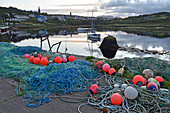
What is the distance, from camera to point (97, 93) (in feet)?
15.8

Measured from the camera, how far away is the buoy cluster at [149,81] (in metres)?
4.62

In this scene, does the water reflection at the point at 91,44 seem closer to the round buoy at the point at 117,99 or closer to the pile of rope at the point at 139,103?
the pile of rope at the point at 139,103

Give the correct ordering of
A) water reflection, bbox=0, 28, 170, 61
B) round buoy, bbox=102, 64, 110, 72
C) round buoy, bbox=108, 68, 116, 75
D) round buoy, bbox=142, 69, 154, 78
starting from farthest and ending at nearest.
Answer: water reflection, bbox=0, 28, 170, 61 → round buoy, bbox=102, 64, 110, 72 → round buoy, bbox=108, 68, 116, 75 → round buoy, bbox=142, 69, 154, 78

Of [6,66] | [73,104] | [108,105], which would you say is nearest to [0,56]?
[6,66]

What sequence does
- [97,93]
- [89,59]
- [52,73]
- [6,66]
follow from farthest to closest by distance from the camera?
1. [89,59]
2. [6,66]
3. [52,73]
4. [97,93]

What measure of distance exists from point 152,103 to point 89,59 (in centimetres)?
599

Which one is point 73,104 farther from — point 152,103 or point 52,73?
point 152,103

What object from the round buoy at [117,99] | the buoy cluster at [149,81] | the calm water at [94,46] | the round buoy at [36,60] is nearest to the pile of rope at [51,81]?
the round buoy at [117,99]

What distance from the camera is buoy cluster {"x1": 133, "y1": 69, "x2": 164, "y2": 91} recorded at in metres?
4.62

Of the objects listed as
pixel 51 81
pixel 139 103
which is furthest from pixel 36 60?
pixel 139 103

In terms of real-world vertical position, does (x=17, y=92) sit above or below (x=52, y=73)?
below

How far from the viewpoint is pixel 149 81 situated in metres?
5.20

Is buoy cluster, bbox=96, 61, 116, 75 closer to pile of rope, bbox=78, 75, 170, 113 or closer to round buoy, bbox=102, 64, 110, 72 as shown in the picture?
round buoy, bbox=102, 64, 110, 72

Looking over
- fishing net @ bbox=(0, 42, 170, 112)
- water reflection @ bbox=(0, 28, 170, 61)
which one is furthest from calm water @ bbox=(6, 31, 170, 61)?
fishing net @ bbox=(0, 42, 170, 112)
